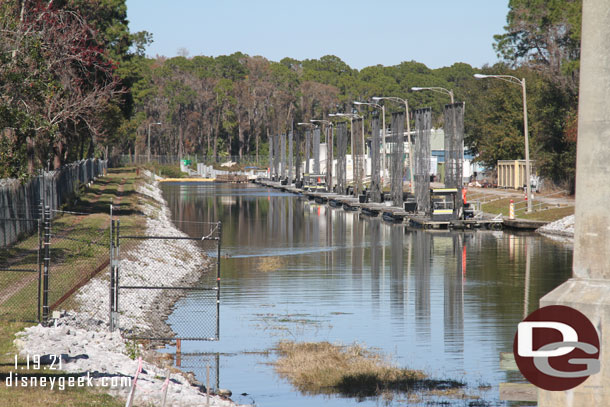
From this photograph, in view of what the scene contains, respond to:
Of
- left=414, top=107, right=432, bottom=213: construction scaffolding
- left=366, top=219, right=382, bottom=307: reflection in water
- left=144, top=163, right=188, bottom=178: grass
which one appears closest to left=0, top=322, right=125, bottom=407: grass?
left=366, top=219, right=382, bottom=307: reflection in water

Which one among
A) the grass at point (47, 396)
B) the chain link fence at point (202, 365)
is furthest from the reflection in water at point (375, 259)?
the grass at point (47, 396)

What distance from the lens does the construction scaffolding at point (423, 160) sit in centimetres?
6425

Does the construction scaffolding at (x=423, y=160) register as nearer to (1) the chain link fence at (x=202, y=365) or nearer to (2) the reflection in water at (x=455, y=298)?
(2) the reflection in water at (x=455, y=298)

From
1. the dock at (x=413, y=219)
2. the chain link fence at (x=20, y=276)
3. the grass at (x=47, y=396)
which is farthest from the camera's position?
the dock at (x=413, y=219)

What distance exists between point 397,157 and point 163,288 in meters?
55.1

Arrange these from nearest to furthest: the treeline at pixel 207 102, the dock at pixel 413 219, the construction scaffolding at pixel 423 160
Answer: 1. the treeline at pixel 207 102
2. the dock at pixel 413 219
3. the construction scaffolding at pixel 423 160

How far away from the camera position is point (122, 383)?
14.5m

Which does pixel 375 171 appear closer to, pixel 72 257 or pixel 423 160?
pixel 423 160

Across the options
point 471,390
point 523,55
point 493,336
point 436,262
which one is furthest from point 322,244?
point 523,55

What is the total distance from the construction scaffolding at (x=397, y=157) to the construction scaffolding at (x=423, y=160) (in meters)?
5.24

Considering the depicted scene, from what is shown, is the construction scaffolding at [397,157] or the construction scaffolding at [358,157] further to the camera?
the construction scaffolding at [358,157]

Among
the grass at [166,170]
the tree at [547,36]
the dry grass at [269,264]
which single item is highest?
the tree at [547,36]

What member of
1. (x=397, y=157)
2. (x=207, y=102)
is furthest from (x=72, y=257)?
(x=207, y=102)

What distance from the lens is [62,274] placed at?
90.8ft
